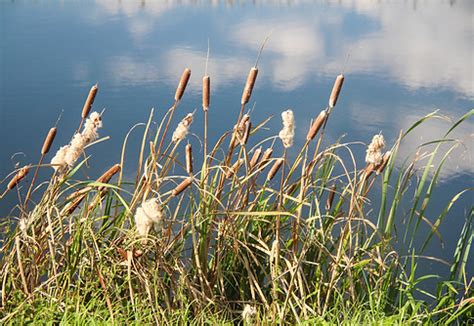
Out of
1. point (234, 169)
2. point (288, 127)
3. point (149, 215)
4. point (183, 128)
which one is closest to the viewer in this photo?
point (149, 215)

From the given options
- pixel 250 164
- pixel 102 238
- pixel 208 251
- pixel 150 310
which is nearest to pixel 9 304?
pixel 102 238

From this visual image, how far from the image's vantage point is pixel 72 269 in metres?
2.21

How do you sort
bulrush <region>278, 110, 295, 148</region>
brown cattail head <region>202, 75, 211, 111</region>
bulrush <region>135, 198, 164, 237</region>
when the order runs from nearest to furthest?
bulrush <region>135, 198, 164, 237</region> → bulrush <region>278, 110, 295, 148</region> → brown cattail head <region>202, 75, 211, 111</region>

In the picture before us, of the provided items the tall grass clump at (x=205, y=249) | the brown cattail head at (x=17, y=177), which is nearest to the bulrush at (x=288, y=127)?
the tall grass clump at (x=205, y=249)

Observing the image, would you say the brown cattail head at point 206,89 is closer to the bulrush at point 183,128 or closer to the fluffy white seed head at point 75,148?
the bulrush at point 183,128

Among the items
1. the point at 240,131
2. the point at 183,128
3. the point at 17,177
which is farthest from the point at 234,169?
the point at 17,177

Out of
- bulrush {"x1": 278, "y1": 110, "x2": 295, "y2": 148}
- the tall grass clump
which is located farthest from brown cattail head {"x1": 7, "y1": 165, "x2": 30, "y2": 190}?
bulrush {"x1": 278, "y1": 110, "x2": 295, "y2": 148}

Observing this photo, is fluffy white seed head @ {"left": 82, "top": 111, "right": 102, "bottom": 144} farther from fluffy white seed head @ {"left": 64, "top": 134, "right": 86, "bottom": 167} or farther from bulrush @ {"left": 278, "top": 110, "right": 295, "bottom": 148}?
bulrush @ {"left": 278, "top": 110, "right": 295, "bottom": 148}

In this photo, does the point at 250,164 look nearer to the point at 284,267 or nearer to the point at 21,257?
the point at 284,267

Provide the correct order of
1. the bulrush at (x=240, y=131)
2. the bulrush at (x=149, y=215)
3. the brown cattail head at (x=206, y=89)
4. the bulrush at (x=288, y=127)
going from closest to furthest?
the bulrush at (x=149, y=215), the bulrush at (x=288, y=127), the brown cattail head at (x=206, y=89), the bulrush at (x=240, y=131)

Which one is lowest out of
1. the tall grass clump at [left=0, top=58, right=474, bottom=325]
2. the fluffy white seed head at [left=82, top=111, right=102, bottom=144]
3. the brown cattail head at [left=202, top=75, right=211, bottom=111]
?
the tall grass clump at [left=0, top=58, right=474, bottom=325]

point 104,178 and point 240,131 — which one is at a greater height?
point 240,131

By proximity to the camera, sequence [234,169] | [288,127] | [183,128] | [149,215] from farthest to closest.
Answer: [234,169] → [183,128] → [288,127] → [149,215]

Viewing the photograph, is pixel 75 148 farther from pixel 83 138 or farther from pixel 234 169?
pixel 234 169
